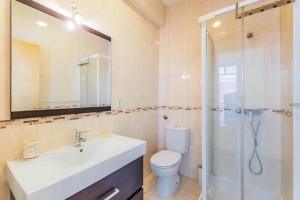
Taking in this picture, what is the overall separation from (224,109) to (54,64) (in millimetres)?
1856

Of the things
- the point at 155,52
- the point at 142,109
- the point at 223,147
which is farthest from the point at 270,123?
the point at 155,52

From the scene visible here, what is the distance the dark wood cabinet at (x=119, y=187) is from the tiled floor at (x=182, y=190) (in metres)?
0.79

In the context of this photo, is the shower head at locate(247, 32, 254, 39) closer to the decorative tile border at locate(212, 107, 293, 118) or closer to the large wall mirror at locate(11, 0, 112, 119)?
the decorative tile border at locate(212, 107, 293, 118)

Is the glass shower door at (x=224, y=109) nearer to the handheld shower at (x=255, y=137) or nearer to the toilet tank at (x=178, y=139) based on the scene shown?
the handheld shower at (x=255, y=137)

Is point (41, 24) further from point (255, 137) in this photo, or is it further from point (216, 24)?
point (255, 137)

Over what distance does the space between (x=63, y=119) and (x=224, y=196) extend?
1.84 meters

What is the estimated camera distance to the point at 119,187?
101 cm

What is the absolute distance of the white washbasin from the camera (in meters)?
0.67

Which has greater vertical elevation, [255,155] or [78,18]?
[78,18]

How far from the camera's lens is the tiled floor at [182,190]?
6.02 ft

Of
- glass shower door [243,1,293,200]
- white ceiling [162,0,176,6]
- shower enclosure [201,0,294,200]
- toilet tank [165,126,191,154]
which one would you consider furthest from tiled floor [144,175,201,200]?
white ceiling [162,0,176,6]

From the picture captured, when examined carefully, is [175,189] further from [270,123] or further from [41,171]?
[41,171]

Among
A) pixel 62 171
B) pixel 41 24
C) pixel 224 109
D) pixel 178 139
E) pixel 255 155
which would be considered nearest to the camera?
pixel 62 171

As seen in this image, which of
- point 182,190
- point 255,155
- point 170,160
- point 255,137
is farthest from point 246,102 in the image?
point 182,190
